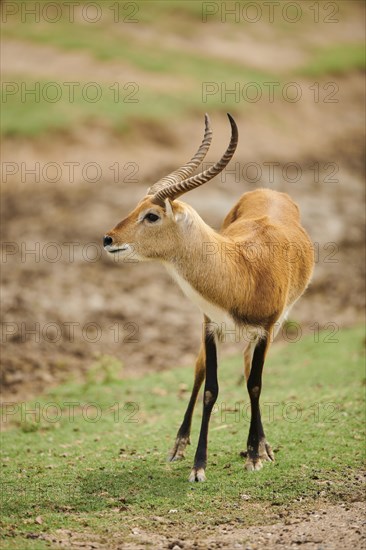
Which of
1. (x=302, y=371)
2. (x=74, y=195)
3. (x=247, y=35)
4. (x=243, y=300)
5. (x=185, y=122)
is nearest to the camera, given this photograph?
(x=243, y=300)

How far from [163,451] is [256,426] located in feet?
3.70

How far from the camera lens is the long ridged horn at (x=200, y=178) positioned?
7156 millimetres

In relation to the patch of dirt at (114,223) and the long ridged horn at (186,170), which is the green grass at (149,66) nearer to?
the patch of dirt at (114,223)

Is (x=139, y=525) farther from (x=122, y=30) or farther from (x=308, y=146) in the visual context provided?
(x=122, y=30)

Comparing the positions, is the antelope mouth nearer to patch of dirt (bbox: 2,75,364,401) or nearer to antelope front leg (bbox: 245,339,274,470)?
antelope front leg (bbox: 245,339,274,470)

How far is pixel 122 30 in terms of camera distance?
25656mm

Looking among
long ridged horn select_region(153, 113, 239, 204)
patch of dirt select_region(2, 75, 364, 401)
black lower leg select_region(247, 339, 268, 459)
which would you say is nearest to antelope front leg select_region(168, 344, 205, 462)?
black lower leg select_region(247, 339, 268, 459)

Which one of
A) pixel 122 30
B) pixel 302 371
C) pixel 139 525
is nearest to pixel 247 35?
pixel 122 30

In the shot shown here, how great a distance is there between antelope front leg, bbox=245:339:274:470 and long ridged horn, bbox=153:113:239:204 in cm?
160

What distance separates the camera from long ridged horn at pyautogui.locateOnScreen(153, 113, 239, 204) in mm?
7156

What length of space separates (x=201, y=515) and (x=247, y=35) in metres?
23.0

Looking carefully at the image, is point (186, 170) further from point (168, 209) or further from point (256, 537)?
point (256, 537)

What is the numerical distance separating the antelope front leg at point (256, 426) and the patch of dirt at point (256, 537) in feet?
3.74

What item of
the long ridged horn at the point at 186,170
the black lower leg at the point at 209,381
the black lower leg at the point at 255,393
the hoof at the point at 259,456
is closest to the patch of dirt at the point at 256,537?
the hoof at the point at 259,456
